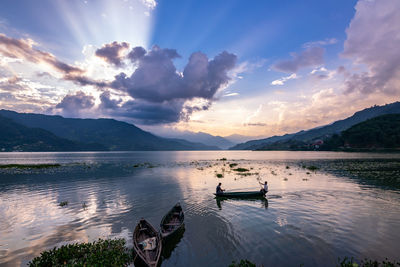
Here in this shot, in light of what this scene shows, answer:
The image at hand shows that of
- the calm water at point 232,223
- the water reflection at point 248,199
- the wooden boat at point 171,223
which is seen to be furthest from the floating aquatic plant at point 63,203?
the water reflection at point 248,199

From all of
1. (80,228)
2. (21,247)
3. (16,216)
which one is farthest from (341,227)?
(16,216)

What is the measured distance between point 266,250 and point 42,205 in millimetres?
34713

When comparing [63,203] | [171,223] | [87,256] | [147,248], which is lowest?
[171,223]

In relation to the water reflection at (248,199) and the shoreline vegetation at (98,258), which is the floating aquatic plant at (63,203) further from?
the water reflection at (248,199)

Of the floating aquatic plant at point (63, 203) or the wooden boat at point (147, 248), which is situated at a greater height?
the wooden boat at point (147, 248)

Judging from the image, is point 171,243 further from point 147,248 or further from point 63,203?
point 63,203

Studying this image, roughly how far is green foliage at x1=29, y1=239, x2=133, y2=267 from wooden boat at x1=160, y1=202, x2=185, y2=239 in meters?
3.56

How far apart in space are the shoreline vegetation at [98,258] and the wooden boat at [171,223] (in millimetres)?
3420

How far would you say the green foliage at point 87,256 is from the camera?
1336 cm

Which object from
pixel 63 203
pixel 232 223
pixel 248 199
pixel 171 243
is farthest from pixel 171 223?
pixel 63 203

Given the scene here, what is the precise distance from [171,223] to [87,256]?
29.9ft

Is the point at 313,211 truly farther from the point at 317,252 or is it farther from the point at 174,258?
the point at 174,258

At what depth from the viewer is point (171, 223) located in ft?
71.7

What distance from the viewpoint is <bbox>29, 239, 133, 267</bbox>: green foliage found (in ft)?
43.8
